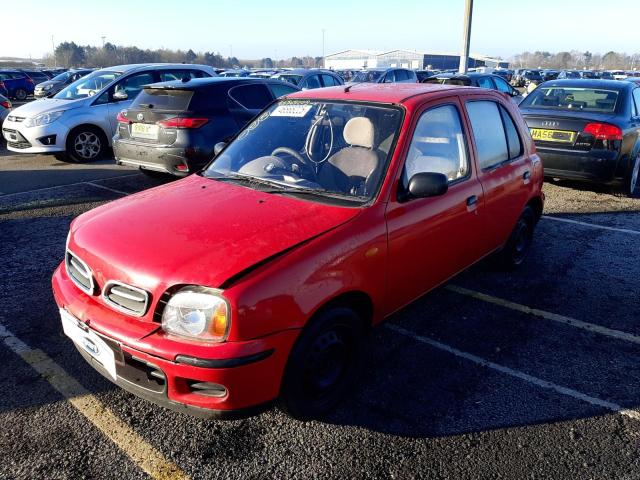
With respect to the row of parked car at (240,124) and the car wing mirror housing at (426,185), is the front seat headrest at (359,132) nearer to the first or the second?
the car wing mirror housing at (426,185)

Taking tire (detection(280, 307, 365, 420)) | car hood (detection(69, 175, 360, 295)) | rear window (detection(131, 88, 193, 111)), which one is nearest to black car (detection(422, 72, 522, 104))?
rear window (detection(131, 88, 193, 111))

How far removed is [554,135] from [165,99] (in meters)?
5.58

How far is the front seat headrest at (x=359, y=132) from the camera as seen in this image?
3244 millimetres

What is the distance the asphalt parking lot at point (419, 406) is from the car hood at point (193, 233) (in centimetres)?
88

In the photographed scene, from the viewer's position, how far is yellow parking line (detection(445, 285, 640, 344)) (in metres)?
3.78

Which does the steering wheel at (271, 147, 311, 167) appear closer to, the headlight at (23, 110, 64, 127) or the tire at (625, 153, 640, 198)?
the tire at (625, 153, 640, 198)

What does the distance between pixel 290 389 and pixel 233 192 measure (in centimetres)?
127

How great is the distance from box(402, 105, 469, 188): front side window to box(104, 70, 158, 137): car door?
7586mm

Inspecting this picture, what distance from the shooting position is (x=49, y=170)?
901cm

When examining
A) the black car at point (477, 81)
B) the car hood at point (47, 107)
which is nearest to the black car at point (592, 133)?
the black car at point (477, 81)

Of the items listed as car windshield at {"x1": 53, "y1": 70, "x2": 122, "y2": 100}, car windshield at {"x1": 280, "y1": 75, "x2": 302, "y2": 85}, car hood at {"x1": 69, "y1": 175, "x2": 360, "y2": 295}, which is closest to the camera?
car hood at {"x1": 69, "y1": 175, "x2": 360, "y2": 295}

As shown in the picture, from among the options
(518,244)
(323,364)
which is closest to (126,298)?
(323,364)

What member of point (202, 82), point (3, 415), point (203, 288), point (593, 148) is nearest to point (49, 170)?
point (202, 82)

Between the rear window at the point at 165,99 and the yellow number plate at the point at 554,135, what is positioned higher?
the rear window at the point at 165,99
